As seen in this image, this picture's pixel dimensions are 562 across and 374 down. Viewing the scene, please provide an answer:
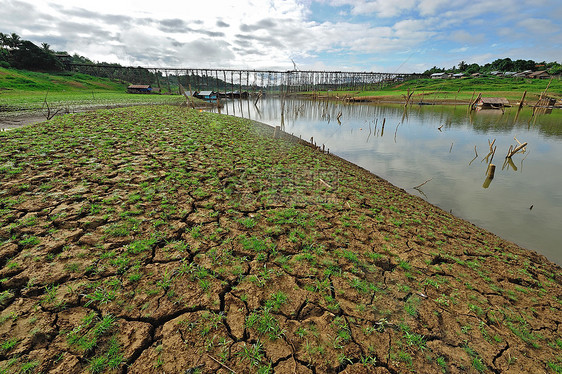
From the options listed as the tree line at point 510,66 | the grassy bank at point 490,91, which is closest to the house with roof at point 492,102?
the grassy bank at point 490,91

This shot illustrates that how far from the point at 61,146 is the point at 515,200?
13445mm

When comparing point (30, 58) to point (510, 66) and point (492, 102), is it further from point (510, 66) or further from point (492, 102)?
point (510, 66)

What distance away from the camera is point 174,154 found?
20.2 ft

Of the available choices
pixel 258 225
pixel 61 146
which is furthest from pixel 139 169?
pixel 258 225

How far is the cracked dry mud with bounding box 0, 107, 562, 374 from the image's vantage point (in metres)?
1.90

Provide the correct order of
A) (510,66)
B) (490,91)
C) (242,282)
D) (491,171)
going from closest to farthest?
(242,282), (491,171), (490,91), (510,66)

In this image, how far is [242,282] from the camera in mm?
2594

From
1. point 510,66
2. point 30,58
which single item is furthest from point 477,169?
point 510,66

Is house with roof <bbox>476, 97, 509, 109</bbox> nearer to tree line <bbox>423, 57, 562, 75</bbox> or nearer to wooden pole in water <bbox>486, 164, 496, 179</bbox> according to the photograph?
wooden pole in water <bbox>486, 164, 496, 179</bbox>

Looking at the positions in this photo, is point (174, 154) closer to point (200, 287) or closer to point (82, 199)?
point (82, 199)

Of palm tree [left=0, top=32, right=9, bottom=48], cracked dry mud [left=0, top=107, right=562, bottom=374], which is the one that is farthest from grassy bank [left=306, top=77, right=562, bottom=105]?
palm tree [left=0, top=32, right=9, bottom=48]

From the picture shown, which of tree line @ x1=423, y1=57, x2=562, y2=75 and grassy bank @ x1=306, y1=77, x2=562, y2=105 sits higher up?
tree line @ x1=423, y1=57, x2=562, y2=75

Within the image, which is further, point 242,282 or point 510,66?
point 510,66

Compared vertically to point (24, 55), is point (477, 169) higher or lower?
lower
